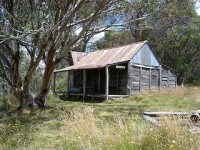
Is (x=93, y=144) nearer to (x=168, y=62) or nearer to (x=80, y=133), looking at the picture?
(x=80, y=133)

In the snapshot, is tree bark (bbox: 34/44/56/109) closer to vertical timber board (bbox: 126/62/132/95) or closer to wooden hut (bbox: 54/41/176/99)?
wooden hut (bbox: 54/41/176/99)

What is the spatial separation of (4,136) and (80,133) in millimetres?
2143

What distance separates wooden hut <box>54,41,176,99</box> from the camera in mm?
24139

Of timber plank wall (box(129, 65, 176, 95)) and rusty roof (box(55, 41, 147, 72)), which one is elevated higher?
rusty roof (box(55, 41, 147, 72))

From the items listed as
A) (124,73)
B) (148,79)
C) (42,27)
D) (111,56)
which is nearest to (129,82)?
(124,73)

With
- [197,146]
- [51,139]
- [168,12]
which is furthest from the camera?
[168,12]

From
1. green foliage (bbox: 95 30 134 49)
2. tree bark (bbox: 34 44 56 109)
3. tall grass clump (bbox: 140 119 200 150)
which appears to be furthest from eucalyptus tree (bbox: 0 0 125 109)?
green foliage (bbox: 95 30 134 49)

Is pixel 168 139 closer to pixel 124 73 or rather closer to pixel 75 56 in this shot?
pixel 124 73

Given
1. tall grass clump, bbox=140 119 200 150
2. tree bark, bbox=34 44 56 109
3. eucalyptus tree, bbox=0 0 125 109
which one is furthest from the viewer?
tree bark, bbox=34 44 56 109

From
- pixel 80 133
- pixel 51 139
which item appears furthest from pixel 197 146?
pixel 51 139

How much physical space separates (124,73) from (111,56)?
5.68ft

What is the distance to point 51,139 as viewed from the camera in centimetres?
727

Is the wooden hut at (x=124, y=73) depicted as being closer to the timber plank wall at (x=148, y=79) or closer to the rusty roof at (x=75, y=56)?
the timber plank wall at (x=148, y=79)

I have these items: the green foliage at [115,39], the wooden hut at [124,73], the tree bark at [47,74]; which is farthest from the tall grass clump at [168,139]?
the green foliage at [115,39]
